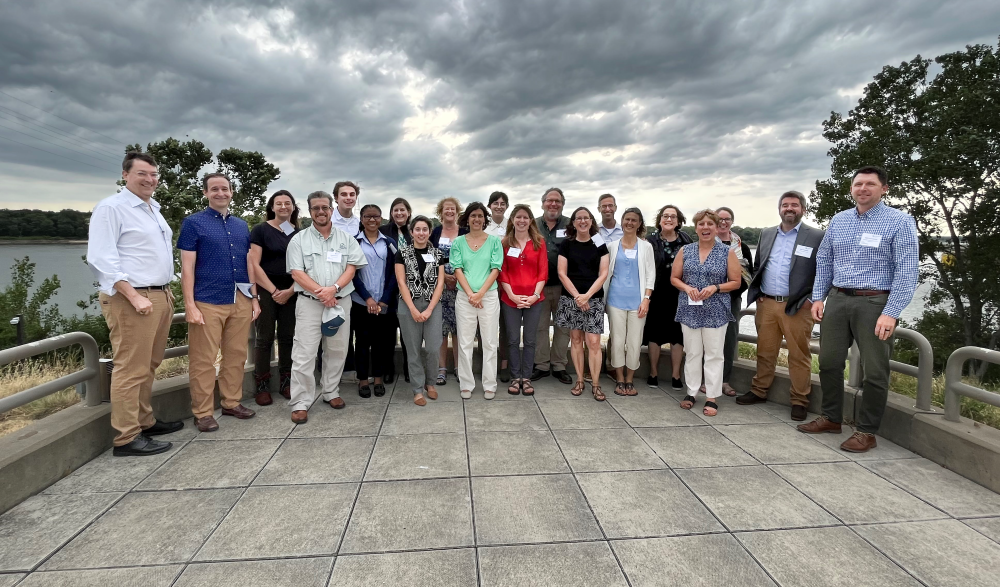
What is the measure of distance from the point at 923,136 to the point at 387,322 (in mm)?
20074

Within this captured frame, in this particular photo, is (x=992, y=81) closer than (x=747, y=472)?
No

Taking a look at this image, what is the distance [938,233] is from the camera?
57.2 feet

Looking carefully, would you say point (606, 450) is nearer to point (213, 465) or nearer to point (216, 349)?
point (213, 465)

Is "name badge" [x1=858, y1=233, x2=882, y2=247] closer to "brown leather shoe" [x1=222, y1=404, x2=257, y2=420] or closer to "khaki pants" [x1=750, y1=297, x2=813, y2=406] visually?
"khaki pants" [x1=750, y1=297, x2=813, y2=406]

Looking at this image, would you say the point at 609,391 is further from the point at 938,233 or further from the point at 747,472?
the point at 938,233

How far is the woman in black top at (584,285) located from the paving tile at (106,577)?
3.60 meters

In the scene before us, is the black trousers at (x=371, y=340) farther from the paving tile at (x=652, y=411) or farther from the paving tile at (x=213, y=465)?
the paving tile at (x=652, y=411)

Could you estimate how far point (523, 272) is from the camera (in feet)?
16.0

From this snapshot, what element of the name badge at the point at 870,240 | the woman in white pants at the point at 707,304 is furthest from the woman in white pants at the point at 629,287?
the name badge at the point at 870,240

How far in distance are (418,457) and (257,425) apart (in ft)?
5.36

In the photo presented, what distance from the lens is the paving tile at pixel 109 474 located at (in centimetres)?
294

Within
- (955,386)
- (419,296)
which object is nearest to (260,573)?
(419,296)

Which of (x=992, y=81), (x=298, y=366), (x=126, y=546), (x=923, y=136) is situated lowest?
(x=126, y=546)

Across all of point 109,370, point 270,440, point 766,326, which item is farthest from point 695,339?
point 109,370
